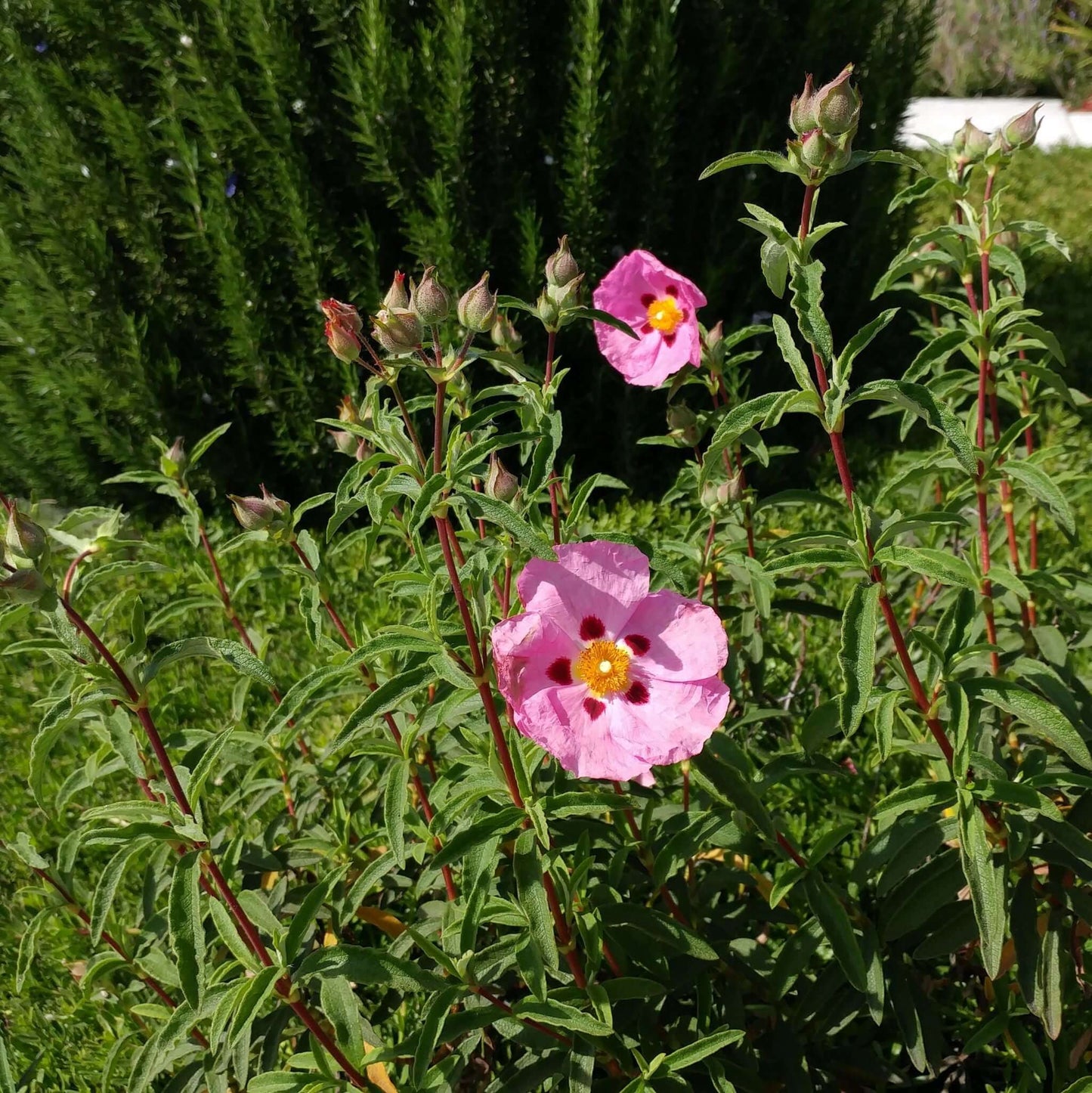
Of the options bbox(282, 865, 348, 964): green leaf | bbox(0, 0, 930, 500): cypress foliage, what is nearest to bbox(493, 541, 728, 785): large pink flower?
bbox(282, 865, 348, 964): green leaf

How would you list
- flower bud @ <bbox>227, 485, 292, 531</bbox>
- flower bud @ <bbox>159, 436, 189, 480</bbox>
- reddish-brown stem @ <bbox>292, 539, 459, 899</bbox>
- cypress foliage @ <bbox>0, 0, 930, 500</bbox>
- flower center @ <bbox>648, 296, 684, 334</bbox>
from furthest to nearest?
1. cypress foliage @ <bbox>0, 0, 930, 500</bbox>
2. flower bud @ <bbox>159, 436, 189, 480</bbox>
3. flower center @ <bbox>648, 296, 684, 334</bbox>
4. reddish-brown stem @ <bbox>292, 539, 459, 899</bbox>
5. flower bud @ <bbox>227, 485, 292, 531</bbox>

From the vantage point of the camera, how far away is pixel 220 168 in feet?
12.8

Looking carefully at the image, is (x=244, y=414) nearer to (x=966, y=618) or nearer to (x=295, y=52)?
(x=295, y=52)

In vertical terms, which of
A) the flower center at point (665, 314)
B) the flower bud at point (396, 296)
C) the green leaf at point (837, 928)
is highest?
the flower bud at point (396, 296)

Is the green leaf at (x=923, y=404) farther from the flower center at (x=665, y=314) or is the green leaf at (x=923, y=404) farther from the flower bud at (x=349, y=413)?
the flower bud at (x=349, y=413)

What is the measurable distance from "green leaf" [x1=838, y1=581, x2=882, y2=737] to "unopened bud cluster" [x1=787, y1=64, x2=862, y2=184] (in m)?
0.57

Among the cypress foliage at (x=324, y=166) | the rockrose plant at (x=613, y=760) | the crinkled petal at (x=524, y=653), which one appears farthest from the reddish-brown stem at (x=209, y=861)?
the cypress foliage at (x=324, y=166)

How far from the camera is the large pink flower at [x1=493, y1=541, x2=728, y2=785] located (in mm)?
1310

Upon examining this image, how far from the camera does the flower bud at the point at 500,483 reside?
1.58 metres

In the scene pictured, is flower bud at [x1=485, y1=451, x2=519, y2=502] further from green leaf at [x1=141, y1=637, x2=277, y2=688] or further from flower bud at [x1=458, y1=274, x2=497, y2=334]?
green leaf at [x1=141, y1=637, x2=277, y2=688]

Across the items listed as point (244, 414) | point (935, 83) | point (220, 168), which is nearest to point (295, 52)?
point (220, 168)

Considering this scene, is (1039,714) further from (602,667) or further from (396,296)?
(396,296)

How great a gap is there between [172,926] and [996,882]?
45.7 inches

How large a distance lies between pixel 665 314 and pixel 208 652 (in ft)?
3.60
